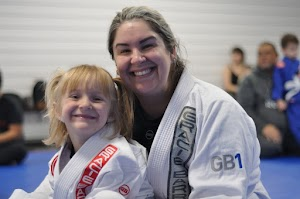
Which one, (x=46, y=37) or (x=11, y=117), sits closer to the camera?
(x=11, y=117)

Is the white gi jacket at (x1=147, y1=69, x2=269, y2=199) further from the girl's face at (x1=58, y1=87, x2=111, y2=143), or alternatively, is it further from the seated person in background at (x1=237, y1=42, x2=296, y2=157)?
the seated person in background at (x1=237, y1=42, x2=296, y2=157)

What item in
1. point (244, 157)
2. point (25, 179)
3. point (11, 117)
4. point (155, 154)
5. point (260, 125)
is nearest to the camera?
point (244, 157)

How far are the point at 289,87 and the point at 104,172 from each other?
4890 millimetres

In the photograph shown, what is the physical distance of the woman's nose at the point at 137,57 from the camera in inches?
83.0

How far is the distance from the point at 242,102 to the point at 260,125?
0.45 meters

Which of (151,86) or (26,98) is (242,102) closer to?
(26,98)

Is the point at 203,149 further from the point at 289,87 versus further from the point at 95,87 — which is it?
the point at 289,87

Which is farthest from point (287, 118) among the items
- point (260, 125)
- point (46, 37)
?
point (46, 37)

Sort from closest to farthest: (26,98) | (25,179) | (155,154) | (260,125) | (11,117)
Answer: (155,154), (25,179), (11,117), (260,125), (26,98)

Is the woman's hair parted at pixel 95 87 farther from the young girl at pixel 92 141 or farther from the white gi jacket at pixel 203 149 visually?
the white gi jacket at pixel 203 149

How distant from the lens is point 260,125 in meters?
6.16

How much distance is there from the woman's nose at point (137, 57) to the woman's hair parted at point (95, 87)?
0.63ft

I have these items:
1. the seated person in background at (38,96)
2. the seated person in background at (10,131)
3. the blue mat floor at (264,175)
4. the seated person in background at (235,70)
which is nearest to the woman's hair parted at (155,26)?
the blue mat floor at (264,175)

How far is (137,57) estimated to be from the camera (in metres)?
2.11
